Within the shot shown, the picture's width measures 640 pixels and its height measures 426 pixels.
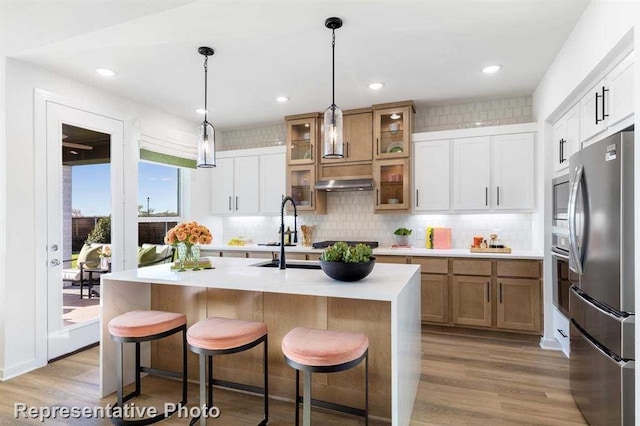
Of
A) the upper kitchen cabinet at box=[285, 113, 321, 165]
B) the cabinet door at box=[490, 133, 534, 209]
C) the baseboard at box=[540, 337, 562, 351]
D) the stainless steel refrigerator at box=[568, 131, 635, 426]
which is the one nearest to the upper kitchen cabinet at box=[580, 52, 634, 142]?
the stainless steel refrigerator at box=[568, 131, 635, 426]

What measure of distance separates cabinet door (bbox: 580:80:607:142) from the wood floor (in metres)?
1.92

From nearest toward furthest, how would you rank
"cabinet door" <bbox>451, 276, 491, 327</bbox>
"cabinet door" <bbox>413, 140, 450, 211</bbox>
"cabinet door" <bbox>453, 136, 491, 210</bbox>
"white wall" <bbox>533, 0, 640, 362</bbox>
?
"white wall" <bbox>533, 0, 640, 362</bbox> < "cabinet door" <bbox>451, 276, 491, 327</bbox> < "cabinet door" <bbox>453, 136, 491, 210</bbox> < "cabinet door" <bbox>413, 140, 450, 211</bbox>

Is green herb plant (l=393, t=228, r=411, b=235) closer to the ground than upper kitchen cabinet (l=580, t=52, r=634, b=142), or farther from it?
closer to the ground

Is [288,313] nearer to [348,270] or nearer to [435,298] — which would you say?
[348,270]

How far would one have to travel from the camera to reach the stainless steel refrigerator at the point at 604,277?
5.85 ft

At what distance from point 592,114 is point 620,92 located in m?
0.47

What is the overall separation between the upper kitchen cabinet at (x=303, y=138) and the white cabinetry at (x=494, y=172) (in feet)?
5.90

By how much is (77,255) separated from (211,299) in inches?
72.3

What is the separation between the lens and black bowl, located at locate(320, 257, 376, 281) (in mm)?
2148

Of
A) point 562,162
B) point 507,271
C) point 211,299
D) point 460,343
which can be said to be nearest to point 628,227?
point 562,162

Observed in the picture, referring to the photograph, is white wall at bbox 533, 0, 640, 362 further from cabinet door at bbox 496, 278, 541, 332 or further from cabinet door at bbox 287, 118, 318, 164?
cabinet door at bbox 287, 118, 318, 164

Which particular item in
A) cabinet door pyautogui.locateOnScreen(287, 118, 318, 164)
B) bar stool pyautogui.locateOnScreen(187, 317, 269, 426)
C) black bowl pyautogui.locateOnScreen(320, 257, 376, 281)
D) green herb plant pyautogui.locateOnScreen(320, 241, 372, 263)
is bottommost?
bar stool pyautogui.locateOnScreen(187, 317, 269, 426)

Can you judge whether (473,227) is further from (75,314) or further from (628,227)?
(75,314)

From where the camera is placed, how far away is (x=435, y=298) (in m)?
4.06
